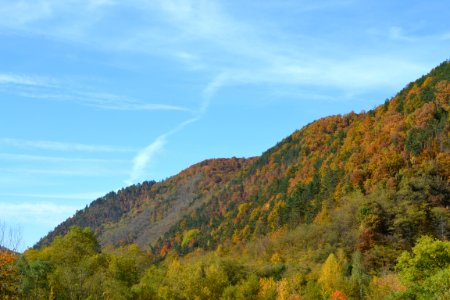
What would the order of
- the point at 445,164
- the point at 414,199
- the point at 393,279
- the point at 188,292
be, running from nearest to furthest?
the point at 188,292 → the point at 393,279 → the point at 414,199 → the point at 445,164

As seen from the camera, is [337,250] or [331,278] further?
[337,250]

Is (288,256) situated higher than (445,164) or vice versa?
(445,164)

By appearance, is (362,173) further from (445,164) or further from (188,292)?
(188,292)

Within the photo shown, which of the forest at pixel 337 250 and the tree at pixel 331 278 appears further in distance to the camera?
the tree at pixel 331 278

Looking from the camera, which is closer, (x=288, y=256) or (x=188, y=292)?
(x=188, y=292)

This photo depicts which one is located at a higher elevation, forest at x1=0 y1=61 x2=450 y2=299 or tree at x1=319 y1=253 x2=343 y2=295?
forest at x1=0 y1=61 x2=450 y2=299

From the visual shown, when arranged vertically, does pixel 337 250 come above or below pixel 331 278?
above

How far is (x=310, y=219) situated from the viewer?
571 ft

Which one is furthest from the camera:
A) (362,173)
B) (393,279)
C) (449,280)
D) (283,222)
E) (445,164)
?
(283,222)

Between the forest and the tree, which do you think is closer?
the forest

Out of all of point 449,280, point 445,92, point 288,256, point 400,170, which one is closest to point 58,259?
point 449,280

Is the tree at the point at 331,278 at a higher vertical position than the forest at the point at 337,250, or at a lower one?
lower

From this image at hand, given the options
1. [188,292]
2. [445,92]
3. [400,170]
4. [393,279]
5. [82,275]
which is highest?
[445,92]

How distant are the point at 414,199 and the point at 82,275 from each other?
96.1 meters
